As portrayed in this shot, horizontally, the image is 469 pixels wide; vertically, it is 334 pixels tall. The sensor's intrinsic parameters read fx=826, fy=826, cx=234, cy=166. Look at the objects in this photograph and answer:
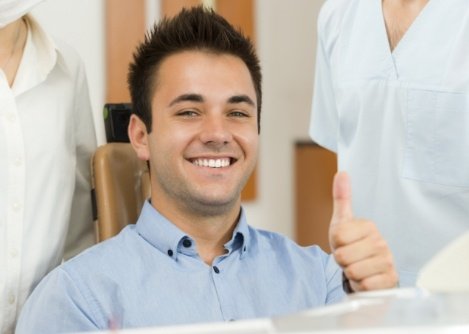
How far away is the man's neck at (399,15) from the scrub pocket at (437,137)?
153mm

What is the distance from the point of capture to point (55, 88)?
153cm

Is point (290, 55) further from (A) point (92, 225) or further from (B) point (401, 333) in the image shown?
(B) point (401, 333)

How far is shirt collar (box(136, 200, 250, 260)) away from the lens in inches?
58.8

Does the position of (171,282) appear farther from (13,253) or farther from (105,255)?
(13,253)

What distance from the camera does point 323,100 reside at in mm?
2064

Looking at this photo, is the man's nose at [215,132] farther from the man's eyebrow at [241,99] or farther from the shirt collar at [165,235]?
the shirt collar at [165,235]

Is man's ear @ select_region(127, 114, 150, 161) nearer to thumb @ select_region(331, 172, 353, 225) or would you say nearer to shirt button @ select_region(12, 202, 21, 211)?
shirt button @ select_region(12, 202, 21, 211)

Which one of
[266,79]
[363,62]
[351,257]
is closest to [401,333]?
[351,257]

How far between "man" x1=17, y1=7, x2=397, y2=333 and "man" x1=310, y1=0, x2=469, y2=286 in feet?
0.81

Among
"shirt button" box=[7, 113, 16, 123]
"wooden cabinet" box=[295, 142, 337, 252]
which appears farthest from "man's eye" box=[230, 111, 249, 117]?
"wooden cabinet" box=[295, 142, 337, 252]

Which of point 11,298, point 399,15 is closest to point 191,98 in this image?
point 11,298

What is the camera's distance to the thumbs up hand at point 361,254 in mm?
1047

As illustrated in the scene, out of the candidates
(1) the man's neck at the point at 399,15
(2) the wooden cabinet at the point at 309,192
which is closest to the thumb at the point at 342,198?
(1) the man's neck at the point at 399,15

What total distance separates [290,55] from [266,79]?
20 centimetres
